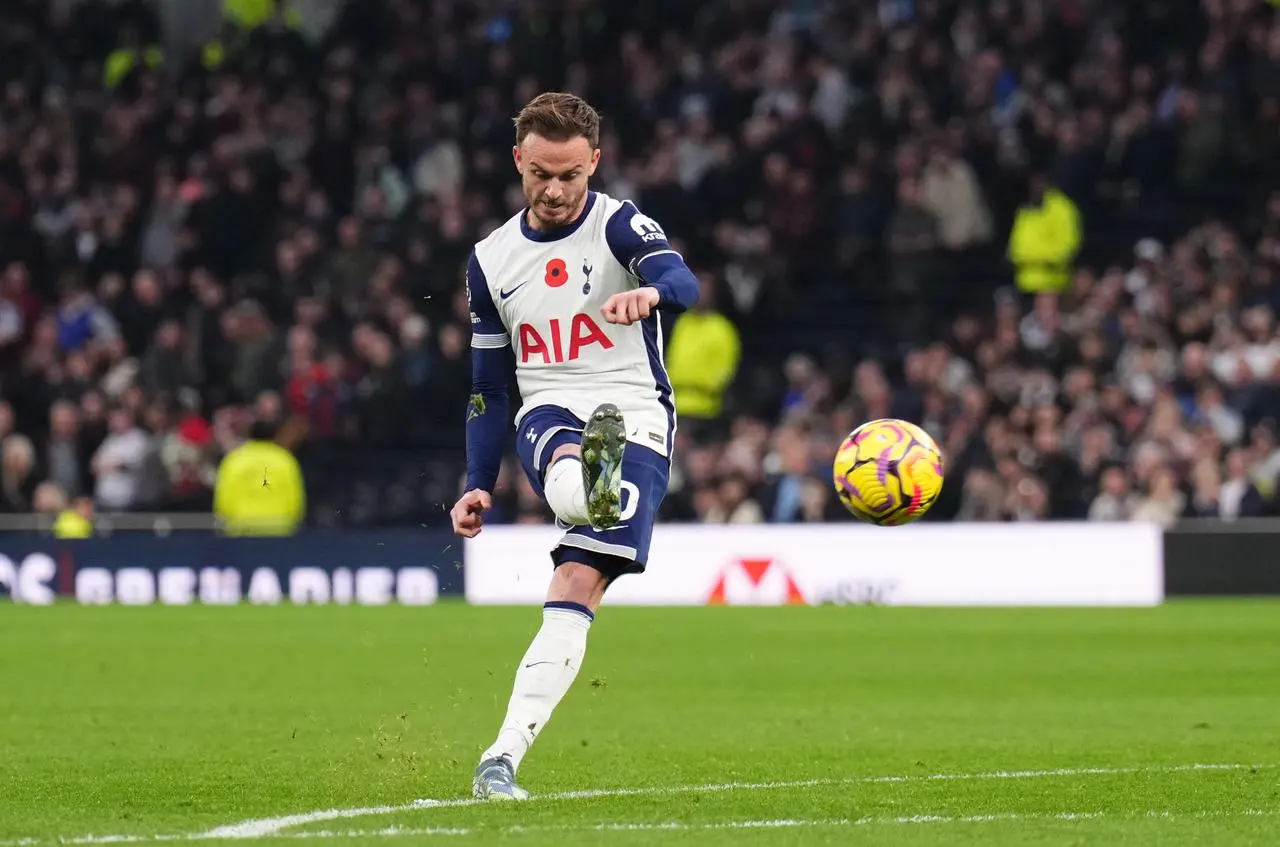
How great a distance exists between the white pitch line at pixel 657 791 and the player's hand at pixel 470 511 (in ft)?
2.83

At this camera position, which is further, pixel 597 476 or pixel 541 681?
pixel 541 681

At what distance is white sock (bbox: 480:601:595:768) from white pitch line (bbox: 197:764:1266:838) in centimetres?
20

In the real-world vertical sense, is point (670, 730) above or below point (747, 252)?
below

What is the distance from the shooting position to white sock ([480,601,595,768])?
23.3ft

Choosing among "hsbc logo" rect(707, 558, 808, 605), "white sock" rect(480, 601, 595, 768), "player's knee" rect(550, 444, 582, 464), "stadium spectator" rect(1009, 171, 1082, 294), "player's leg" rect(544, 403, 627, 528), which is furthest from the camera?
"stadium spectator" rect(1009, 171, 1082, 294)

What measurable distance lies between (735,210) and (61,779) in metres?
16.1

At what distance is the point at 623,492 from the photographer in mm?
7117

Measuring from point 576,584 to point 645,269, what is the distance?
100 cm

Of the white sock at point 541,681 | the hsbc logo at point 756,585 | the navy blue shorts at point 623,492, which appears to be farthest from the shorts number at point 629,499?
the hsbc logo at point 756,585

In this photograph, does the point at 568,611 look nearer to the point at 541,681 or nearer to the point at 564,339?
the point at 541,681

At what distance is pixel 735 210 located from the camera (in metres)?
23.5

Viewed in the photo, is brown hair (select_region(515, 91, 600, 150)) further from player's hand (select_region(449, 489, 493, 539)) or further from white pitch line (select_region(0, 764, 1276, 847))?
white pitch line (select_region(0, 764, 1276, 847))

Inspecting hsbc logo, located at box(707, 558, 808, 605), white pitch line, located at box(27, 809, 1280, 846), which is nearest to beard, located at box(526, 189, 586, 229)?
white pitch line, located at box(27, 809, 1280, 846)

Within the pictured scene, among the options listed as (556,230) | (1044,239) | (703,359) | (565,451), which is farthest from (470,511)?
(1044,239)
